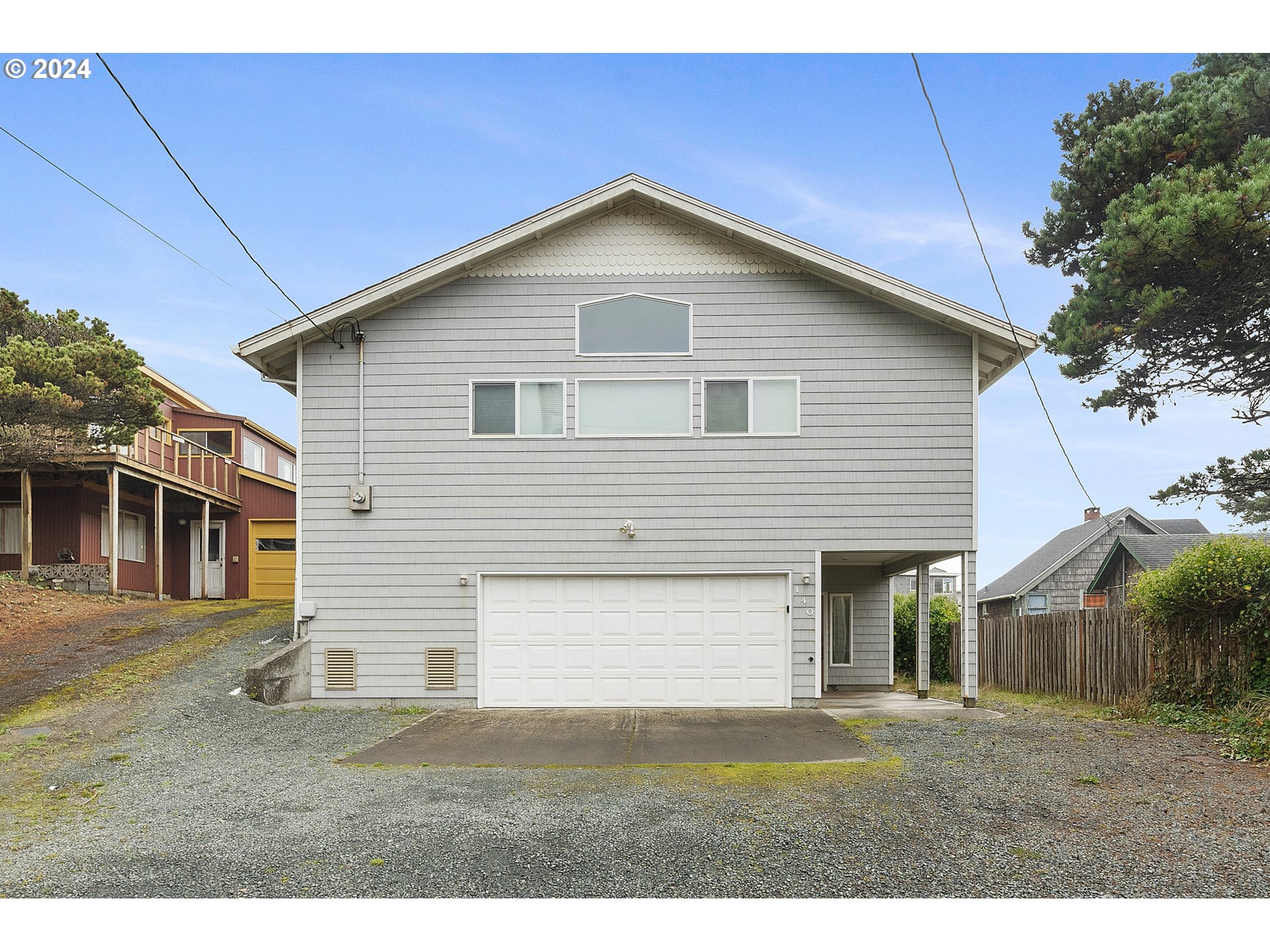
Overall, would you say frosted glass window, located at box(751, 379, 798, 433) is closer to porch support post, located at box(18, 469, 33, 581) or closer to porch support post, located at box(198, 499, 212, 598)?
porch support post, located at box(18, 469, 33, 581)

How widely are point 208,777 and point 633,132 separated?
11.8 metres

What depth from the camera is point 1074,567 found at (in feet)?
90.0

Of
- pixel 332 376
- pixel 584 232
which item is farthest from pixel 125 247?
pixel 584 232

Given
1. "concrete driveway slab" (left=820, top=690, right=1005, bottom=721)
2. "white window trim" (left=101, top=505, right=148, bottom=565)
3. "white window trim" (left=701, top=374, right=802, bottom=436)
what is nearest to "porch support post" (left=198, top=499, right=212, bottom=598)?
"white window trim" (left=101, top=505, right=148, bottom=565)

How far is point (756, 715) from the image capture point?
11.4 m

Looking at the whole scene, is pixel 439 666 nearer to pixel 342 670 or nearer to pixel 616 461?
pixel 342 670

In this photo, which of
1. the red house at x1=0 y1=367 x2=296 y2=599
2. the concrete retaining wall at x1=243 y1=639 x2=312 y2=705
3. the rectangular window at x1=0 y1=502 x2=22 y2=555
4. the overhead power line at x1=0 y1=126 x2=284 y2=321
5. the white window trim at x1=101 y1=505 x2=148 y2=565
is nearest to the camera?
the overhead power line at x1=0 y1=126 x2=284 y2=321

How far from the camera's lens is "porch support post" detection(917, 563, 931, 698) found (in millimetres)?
14008

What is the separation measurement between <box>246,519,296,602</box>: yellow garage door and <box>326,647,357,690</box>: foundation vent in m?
12.6

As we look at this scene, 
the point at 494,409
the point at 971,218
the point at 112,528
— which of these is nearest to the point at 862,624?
the point at 971,218

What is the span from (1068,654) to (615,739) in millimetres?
8593

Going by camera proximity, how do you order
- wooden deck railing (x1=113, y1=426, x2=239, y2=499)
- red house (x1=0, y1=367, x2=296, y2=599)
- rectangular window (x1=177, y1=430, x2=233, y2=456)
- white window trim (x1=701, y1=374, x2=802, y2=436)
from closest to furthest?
1. white window trim (x1=701, y1=374, x2=802, y2=436)
2. red house (x1=0, y1=367, x2=296, y2=599)
3. wooden deck railing (x1=113, y1=426, x2=239, y2=499)
4. rectangular window (x1=177, y1=430, x2=233, y2=456)

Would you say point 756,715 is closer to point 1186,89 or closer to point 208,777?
point 208,777

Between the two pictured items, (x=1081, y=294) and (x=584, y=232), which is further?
(x=1081, y=294)
